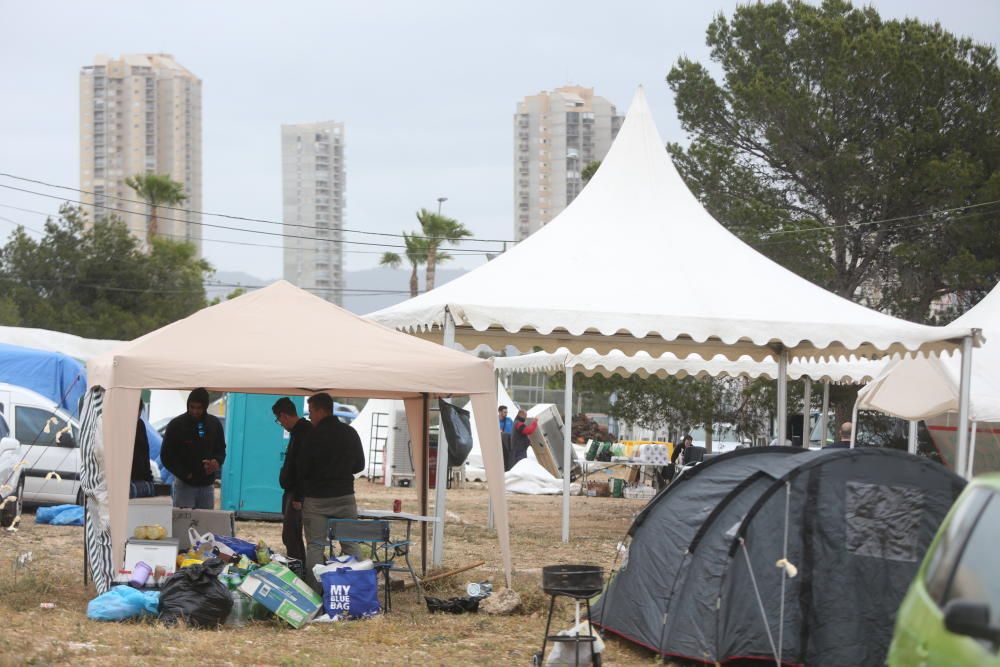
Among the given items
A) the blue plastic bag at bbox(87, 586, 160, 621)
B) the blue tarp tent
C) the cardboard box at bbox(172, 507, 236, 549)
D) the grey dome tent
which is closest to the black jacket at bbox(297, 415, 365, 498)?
the cardboard box at bbox(172, 507, 236, 549)

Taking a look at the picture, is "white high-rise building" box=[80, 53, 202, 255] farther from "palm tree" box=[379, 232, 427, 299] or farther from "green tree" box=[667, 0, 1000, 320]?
"green tree" box=[667, 0, 1000, 320]

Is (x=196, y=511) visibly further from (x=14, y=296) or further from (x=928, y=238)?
(x=14, y=296)

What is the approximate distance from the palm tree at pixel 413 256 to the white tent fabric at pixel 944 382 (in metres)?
31.4

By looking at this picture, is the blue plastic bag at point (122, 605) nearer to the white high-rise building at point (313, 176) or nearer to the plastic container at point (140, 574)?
the plastic container at point (140, 574)

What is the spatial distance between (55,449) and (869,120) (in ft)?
66.0

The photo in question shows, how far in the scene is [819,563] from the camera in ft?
25.6

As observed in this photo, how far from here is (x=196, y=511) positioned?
1102cm

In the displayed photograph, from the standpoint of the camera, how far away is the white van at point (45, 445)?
54.6 feet

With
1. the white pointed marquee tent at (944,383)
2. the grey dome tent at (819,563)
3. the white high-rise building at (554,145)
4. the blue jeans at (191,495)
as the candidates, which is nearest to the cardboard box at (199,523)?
the blue jeans at (191,495)

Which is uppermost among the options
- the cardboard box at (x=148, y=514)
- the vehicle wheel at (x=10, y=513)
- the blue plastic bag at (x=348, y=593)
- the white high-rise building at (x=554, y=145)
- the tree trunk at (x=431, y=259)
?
the white high-rise building at (x=554, y=145)

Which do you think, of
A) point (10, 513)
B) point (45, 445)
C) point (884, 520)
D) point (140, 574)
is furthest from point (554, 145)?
point (884, 520)

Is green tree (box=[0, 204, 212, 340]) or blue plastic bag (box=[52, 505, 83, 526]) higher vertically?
green tree (box=[0, 204, 212, 340])

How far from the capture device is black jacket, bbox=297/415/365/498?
32.9 ft

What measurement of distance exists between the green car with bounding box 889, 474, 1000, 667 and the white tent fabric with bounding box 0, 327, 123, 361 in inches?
870
